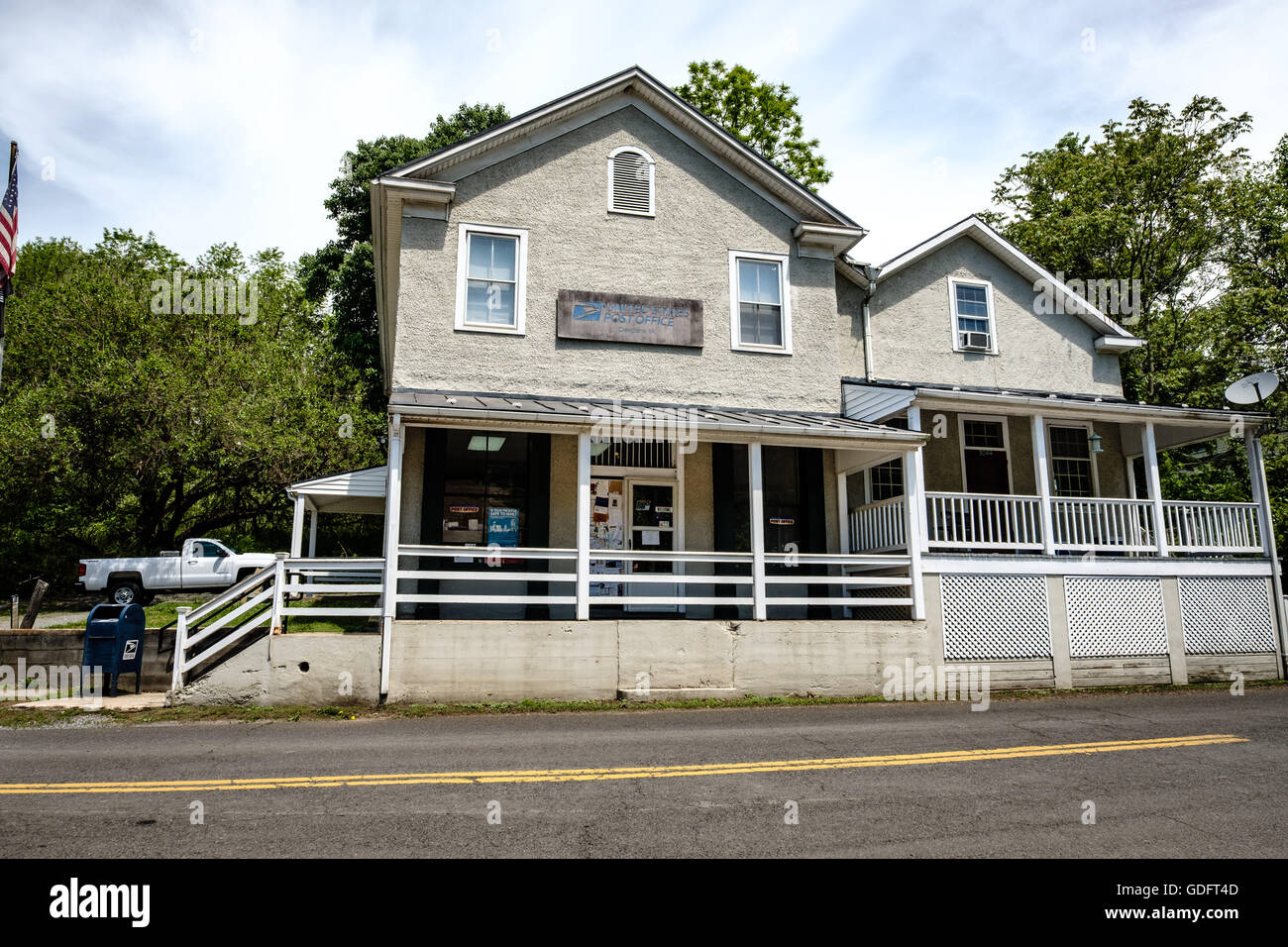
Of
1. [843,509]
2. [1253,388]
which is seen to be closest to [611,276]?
[843,509]

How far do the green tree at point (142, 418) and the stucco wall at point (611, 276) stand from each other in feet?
43.0

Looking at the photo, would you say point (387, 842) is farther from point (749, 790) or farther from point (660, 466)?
point (660, 466)

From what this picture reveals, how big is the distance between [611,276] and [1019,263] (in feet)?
28.8

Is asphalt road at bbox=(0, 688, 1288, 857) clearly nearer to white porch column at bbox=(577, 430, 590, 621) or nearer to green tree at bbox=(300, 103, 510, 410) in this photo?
white porch column at bbox=(577, 430, 590, 621)

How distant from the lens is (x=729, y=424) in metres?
11.9

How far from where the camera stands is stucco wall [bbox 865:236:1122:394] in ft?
52.5

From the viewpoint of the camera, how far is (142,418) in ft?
76.2

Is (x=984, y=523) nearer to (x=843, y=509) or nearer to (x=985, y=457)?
(x=985, y=457)

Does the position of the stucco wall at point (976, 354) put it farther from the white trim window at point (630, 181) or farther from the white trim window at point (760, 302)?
the white trim window at point (630, 181)

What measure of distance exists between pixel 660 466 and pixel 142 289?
21.2 metres

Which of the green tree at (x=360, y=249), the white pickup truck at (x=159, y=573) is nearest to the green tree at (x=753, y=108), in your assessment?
the green tree at (x=360, y=249)

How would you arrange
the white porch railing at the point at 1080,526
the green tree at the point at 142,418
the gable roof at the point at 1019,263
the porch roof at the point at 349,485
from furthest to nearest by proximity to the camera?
1. the green tree at the point at 142,418
2. the gable roof at the point at 1019,263
3. the porch roof at the point at 349,485
4. the white porch railing at the point at 1080,526

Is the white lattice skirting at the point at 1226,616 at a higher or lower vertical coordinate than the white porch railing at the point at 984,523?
lower

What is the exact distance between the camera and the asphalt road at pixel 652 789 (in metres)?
5.17
